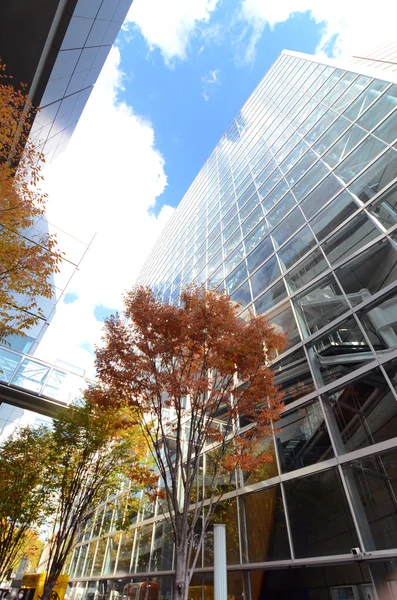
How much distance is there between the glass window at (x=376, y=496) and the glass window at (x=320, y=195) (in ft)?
29.0

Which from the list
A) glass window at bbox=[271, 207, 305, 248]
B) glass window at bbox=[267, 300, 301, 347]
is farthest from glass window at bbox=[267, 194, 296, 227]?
glass window at bbox=[267, 300, 301, 347]

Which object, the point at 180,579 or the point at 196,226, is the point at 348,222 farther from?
the point at 196,226

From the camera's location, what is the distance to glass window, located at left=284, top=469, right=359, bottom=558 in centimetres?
670

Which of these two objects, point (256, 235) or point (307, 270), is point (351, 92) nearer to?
point (256, 235)

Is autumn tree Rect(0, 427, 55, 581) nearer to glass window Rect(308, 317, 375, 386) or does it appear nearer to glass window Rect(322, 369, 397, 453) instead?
glass window Rect(322, 369, 397, 453)

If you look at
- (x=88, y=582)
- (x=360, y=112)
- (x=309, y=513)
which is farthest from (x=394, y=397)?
(x=88, y=582)

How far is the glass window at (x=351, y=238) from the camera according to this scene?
9297 millimetres

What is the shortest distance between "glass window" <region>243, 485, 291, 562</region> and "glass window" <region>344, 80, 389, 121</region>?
14.1 metres

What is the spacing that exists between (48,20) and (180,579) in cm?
1271

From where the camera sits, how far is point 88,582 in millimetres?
18984

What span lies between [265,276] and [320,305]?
12.5ft

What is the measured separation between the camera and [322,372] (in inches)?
348

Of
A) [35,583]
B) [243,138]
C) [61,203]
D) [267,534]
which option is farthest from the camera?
Result: [243,138]

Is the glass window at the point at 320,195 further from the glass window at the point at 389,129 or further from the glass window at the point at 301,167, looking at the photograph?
the glass window at the point at 301,167
